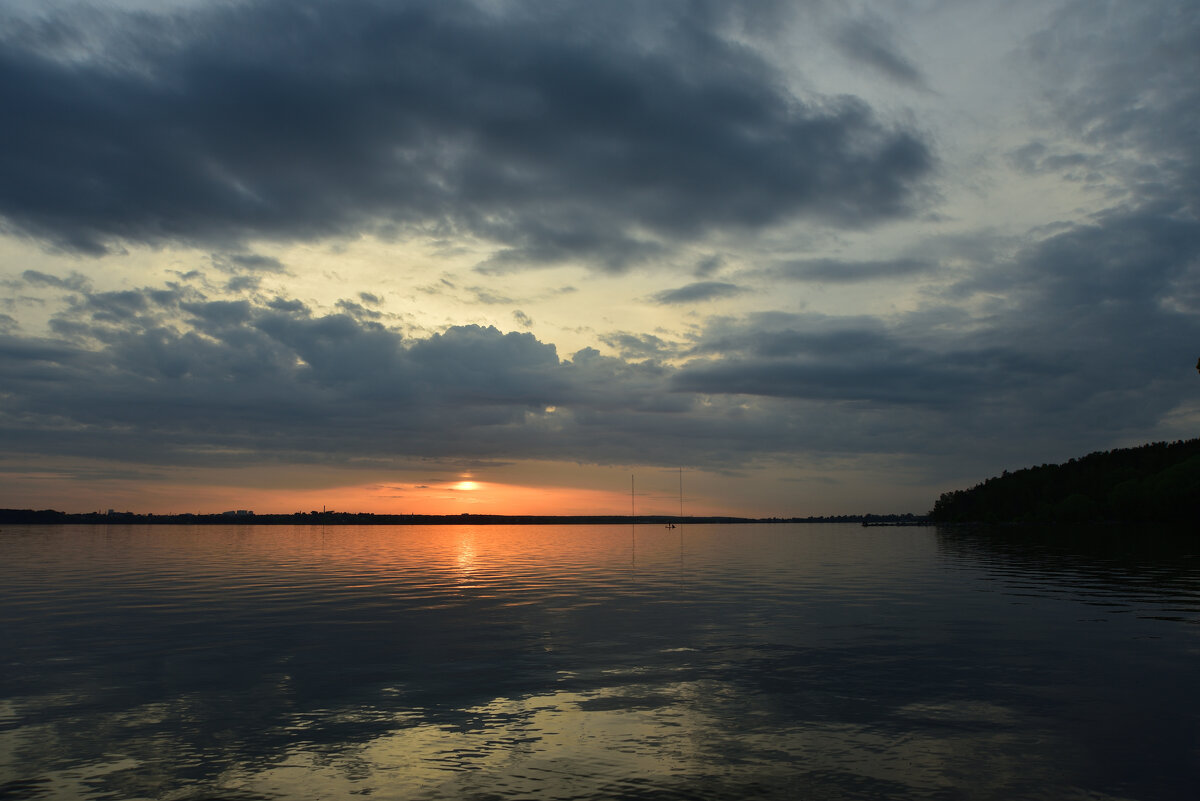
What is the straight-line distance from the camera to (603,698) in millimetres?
22094

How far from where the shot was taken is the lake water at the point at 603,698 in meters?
15.5

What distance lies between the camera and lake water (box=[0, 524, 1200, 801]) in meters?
15.5

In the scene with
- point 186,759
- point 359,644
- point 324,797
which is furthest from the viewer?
point 359,644

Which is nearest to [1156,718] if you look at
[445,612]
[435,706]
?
[435,706]

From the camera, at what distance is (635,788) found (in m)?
14.9

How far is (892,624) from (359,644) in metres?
25.4

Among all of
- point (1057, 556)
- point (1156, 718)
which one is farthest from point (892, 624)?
point (1057, 556)

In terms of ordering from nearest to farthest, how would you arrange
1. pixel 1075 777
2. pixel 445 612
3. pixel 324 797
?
pixel 324 797 < pixel 1075 777 < pixel 445 612

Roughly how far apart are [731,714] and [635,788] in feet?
20.2

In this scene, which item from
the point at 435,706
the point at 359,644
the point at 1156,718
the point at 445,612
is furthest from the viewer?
the point at 445,612

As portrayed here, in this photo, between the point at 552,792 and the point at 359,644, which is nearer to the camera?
the point at 552,792

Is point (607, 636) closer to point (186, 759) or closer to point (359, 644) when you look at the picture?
point (359, 644)

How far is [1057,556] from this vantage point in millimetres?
97062

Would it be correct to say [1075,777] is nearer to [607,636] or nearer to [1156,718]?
[1156,718]
